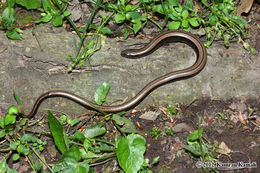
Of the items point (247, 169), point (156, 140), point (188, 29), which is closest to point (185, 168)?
point (156, 140)

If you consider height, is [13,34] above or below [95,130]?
above

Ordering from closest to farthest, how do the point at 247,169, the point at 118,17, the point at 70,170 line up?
1. the point at 70,170
2. the point at 247,169
3. the point at 118,17

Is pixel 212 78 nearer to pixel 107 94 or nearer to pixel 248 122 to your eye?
pixel 248 122

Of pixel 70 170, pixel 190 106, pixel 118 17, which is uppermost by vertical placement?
pixel 118 17

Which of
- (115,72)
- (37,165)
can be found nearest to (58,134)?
(37,165)

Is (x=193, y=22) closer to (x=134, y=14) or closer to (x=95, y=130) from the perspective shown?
(x=134, y=14)

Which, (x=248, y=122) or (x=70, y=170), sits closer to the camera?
(x=70, y=170)

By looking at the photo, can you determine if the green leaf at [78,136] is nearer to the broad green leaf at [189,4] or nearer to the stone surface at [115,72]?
the stone surface at [115,72]
